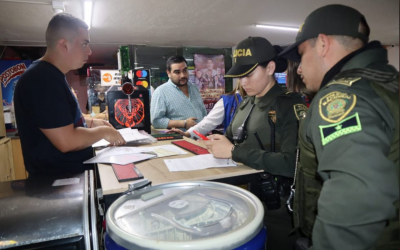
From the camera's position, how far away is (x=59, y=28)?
1.69 metres

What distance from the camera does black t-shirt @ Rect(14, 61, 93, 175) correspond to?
140 cm

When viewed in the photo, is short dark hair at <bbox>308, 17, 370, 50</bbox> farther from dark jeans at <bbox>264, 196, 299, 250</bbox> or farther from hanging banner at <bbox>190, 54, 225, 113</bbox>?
hanging banner at <bbox>190, 54, 225, 113</bbox>

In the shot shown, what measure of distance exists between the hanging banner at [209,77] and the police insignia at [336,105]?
20.8 feet

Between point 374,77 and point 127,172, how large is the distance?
1.07 meters

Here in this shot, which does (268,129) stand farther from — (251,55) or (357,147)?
(357,147)

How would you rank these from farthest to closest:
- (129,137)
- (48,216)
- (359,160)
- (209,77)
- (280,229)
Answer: (209,77), (129,137), (280,229), (48,216), (359,160)

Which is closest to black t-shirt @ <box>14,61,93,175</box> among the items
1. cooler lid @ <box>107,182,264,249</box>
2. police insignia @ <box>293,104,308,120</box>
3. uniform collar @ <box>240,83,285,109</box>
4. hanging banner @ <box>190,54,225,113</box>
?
cooler lid @ <box>107,182,264,249</box>

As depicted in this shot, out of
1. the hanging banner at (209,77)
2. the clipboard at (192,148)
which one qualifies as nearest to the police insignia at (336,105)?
the clipboard at (192,148)

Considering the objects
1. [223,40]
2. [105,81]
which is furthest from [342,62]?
[223,40]

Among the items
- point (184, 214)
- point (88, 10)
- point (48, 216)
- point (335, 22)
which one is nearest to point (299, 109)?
point (335, 22)

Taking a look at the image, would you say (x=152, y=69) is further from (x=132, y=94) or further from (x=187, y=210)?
(x=187, y=210)

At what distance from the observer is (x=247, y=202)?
88cm

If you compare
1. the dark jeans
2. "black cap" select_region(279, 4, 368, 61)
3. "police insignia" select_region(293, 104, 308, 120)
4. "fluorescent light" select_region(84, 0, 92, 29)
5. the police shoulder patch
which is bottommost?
the dark jeans

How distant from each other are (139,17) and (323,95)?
416 cm
